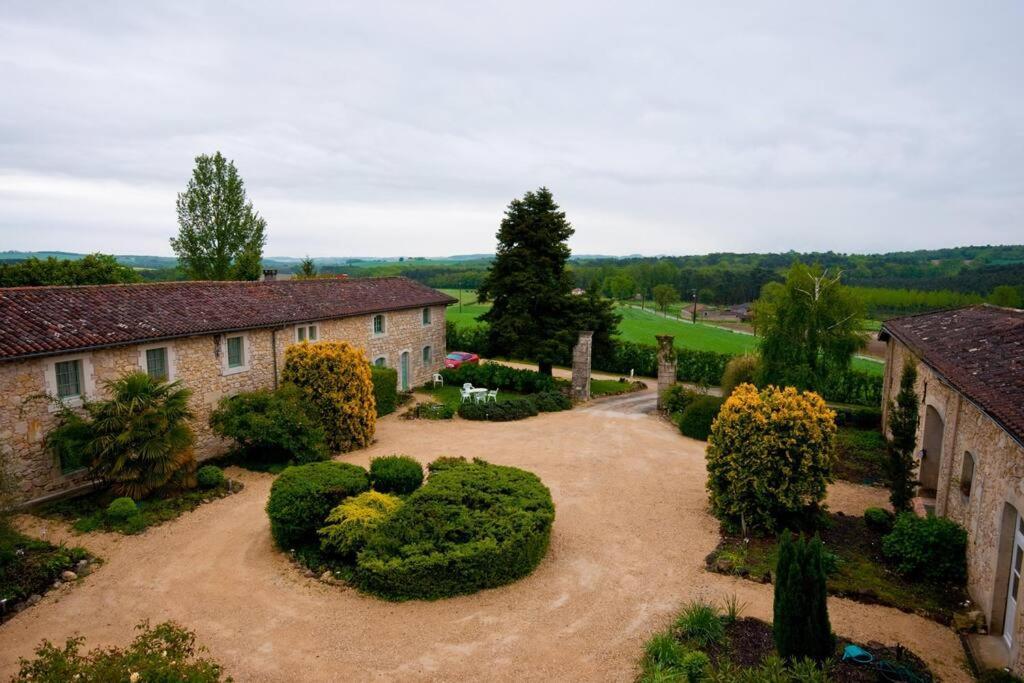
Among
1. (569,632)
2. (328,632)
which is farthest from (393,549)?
(569,632)

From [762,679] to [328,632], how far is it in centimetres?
604

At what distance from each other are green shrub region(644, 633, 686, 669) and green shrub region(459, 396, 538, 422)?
15545 mm

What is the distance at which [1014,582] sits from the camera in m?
8.33

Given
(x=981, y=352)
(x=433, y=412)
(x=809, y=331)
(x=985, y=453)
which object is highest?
(x=981, y=352)

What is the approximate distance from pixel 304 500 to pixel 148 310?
8.87m

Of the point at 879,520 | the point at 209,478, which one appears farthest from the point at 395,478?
the point at 879,520

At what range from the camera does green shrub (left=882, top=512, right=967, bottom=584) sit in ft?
34.0

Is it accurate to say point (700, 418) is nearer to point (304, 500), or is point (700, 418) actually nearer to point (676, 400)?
point (676, 400)

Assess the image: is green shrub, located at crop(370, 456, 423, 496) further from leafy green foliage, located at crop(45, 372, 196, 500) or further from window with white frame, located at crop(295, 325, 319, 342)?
window with white frame, located at crop(295, 325, 319, 342)

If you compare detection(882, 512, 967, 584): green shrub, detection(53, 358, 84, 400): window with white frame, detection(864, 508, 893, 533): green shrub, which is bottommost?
detection(864, 508, 893, 533): green shrub

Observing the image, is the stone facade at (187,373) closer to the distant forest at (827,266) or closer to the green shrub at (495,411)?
the green shrub at (495,411)

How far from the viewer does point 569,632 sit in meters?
8.95

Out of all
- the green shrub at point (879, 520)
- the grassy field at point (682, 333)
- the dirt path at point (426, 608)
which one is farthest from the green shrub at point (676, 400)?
the grassy field at point (682, 333)

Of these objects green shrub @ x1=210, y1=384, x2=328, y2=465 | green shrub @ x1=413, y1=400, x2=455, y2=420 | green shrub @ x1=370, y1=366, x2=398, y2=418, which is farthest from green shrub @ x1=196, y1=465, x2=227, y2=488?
green shrub @ x1=413, y1=400, x2=455, y2=420
